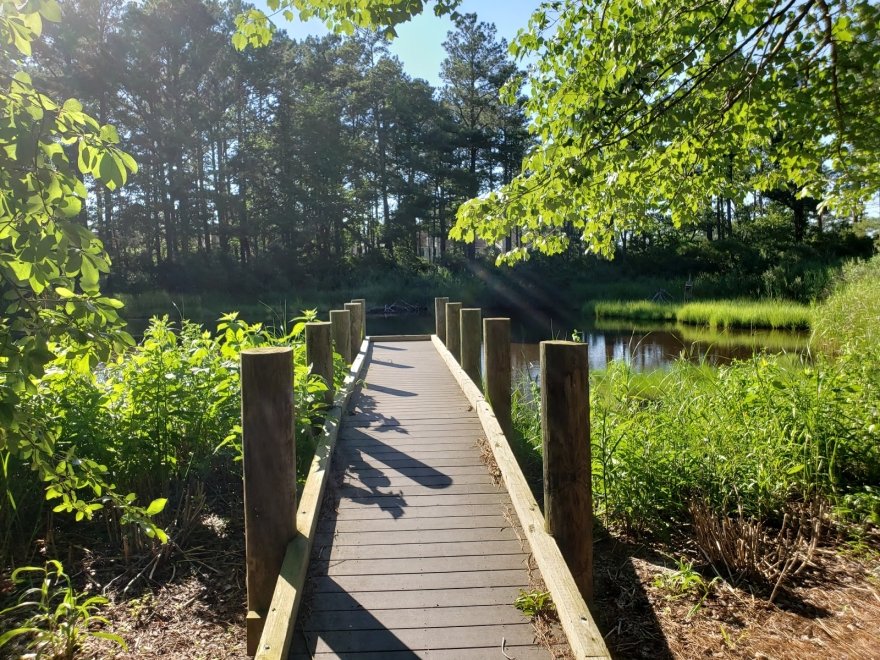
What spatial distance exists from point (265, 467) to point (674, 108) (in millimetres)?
3632

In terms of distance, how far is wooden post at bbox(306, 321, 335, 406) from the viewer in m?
5.63

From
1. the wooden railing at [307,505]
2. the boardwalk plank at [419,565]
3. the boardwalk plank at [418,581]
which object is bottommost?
the boardwalk plank at [418,581]

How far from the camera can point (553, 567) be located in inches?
113

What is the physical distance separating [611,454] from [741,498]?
93cm

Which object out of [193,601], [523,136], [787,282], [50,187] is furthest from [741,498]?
[523,136]

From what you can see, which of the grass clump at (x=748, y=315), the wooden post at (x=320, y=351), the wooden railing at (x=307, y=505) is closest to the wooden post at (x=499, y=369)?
the wooden post at (x=320, y=351)

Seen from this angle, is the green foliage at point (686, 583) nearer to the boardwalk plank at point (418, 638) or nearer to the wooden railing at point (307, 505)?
the wooden railing at point (307, 505)

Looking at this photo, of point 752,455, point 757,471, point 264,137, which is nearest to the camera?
point 757,471

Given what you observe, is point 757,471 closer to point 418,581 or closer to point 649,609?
point 649,609

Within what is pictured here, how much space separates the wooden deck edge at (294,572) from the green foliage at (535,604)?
3.33 ft

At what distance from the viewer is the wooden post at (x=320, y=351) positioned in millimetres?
5629

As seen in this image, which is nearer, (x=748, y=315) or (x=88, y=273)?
(x=88, y=273)

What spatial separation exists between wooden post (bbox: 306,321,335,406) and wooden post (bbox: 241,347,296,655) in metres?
2.71

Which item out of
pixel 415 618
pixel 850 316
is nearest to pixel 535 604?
pixel 415 618
